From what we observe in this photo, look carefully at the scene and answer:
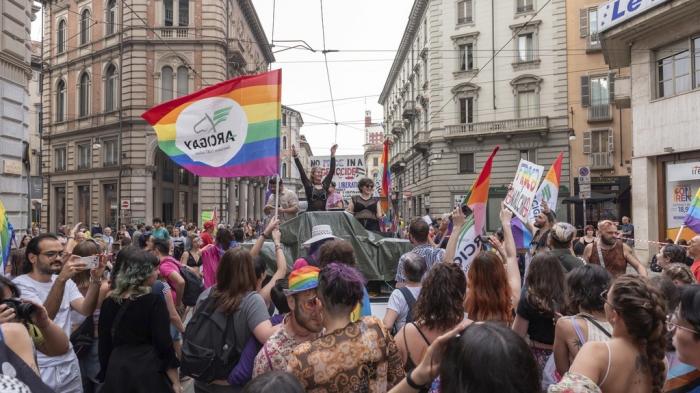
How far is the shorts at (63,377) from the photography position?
4.14 metres

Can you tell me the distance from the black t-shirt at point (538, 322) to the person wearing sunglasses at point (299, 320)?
5.28ft

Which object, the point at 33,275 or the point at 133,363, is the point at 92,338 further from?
the point at 133,363

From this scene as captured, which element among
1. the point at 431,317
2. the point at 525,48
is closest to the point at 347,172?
the point at 431,317

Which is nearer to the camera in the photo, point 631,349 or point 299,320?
point 631,349

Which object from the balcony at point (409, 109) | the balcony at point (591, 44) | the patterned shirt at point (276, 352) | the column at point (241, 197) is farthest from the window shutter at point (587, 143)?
the patterned shirt at point (276, 352)

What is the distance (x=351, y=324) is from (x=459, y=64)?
126 ft

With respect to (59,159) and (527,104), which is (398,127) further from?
(59,159)

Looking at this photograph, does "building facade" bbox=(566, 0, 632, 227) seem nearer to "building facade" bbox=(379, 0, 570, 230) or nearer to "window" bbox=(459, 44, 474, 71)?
"building facade" bbox=(379, 0, 570, 230)

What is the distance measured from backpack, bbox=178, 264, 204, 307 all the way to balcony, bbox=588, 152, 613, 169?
107ft

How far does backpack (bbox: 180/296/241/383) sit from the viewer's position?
12.3ft

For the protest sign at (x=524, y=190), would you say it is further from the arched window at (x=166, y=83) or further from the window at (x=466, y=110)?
the arched window at (x=166, y=83)

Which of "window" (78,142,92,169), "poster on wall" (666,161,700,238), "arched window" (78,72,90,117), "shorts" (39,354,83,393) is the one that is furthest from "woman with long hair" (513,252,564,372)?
"arched window" (78,72,90,117)

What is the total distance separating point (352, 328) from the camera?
2.88m

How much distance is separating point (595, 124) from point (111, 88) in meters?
30.9
